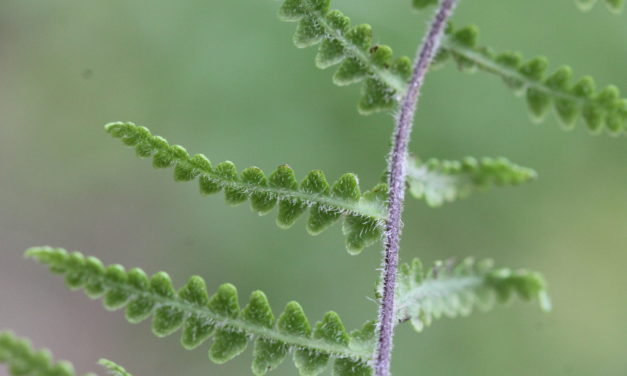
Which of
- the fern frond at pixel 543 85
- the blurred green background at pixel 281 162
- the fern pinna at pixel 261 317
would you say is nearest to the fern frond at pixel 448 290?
the fern pinna at pixel 261 317

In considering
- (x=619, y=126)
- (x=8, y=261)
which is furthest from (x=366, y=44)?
(x=8, y=261)

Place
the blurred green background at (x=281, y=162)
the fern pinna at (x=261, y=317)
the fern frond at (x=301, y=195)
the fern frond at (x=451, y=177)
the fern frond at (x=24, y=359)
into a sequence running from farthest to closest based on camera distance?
the blurred green background at (x=281, y=162) < the fern frond at (x=451, y=177) < the fern frond at (x=301, y=195) < the fern pinna at (x=261, y=317) < the fern frond at (x=24, y=359)

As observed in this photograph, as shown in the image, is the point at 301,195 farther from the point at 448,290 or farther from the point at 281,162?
the point at 281,162

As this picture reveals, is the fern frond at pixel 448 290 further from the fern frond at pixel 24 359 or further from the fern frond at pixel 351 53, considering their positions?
the fern frond at pixel 24 359

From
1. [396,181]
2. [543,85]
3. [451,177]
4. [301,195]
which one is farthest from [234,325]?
[543,85]

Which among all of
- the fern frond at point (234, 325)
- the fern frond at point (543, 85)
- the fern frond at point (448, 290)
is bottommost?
the fern frond at point (234, 325)

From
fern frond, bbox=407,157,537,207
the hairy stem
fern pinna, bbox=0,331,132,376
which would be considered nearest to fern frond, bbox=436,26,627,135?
the hairy stem
